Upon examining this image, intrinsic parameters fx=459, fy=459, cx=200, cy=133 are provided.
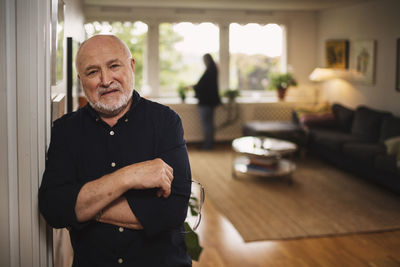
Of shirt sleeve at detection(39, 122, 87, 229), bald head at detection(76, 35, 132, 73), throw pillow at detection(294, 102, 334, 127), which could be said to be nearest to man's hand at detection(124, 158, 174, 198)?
shirt sleeve at detection(39, 122, 87, 229)

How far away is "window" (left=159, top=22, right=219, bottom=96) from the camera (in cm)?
823

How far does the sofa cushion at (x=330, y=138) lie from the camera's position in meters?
6.11

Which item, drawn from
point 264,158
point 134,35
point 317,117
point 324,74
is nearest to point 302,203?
point 264,158

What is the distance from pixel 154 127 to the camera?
1.53m

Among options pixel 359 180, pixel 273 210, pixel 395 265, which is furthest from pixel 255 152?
pixel 395 265

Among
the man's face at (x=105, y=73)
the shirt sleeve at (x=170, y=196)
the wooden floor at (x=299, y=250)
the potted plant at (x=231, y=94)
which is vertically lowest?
the wooden floor at (x=299, y=250)

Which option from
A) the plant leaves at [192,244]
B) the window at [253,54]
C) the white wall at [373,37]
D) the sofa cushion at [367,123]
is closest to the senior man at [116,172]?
the plant leaves at [192,244]

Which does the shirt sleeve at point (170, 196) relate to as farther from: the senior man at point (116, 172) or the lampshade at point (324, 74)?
the lampshade at point (324, 74)

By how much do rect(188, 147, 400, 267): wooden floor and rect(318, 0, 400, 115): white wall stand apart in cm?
307

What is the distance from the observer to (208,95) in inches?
294

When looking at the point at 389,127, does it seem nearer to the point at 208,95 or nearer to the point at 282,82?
the point at 282,82

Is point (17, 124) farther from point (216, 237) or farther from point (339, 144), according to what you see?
point (339, 144)

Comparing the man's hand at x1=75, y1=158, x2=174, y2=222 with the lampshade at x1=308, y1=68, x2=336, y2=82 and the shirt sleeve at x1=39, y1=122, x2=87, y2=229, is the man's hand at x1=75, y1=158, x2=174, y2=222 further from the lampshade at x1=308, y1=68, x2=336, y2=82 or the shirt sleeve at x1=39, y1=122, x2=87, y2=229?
the lampshade at x1=308, y1=68, x2=336, y2=82

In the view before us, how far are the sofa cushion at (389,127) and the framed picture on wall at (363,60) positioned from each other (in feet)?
3.64
